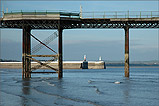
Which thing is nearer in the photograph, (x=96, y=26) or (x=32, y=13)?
(x=32, y=13)

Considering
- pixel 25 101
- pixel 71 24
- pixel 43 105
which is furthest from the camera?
pixel 71 24

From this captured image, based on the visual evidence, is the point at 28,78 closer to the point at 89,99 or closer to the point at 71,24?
the point at 71,24

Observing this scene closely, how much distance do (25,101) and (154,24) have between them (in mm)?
35318

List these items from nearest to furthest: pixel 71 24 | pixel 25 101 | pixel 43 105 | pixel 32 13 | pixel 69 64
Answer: pixel 43 105
pixel 25 101
pixel 32 13
pixel 71 24
pixel 69 64

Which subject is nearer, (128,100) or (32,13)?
(128,100)

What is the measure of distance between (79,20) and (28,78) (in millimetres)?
15714

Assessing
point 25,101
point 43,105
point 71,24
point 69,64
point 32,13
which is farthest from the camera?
point 69,64

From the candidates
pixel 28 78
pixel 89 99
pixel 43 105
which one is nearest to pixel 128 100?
pixel 89 99

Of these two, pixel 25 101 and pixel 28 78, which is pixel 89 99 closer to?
pixel 25 101

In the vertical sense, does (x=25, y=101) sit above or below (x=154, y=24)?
below

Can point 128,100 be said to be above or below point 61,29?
below

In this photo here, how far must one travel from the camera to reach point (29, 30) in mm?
60500

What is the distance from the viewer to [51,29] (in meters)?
62.2

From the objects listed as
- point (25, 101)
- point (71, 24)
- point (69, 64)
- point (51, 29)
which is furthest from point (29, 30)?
point (69, 64)
